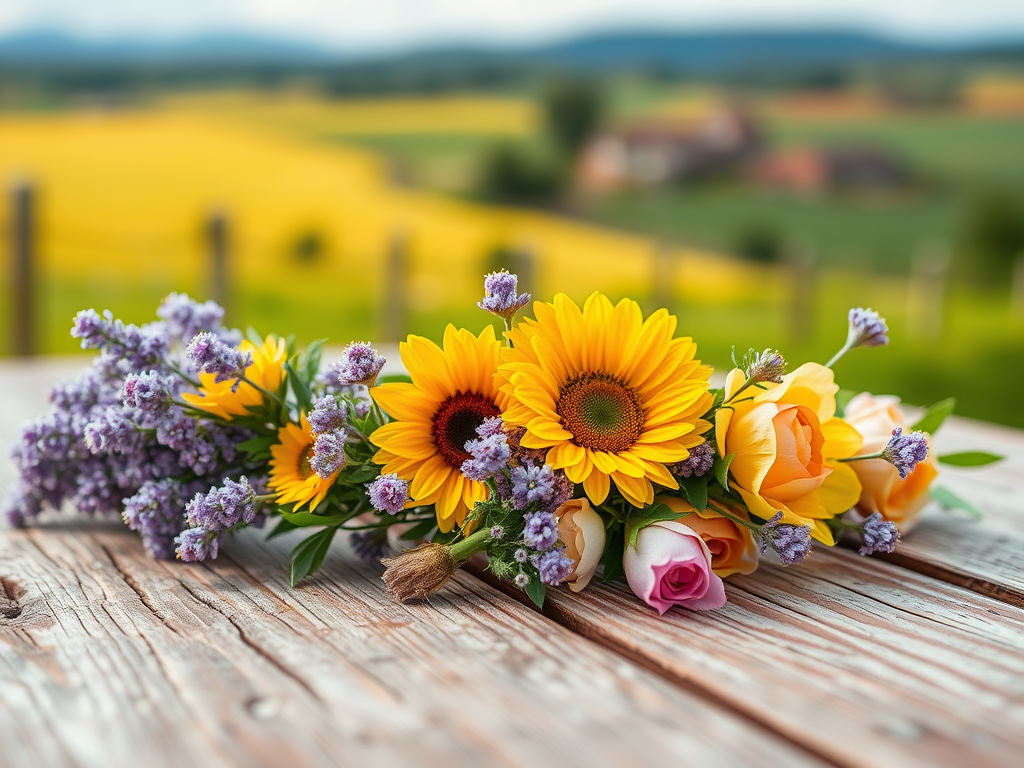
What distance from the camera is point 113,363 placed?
3.69 feet

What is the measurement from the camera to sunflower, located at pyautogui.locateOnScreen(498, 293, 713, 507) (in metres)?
0.95

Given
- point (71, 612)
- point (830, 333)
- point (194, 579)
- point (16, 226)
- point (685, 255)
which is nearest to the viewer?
point (71, 612)

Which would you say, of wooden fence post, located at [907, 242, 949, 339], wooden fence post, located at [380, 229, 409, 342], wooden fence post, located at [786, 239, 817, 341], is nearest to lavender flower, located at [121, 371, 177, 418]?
wooden fence post, located at [380, 229, 409, 342]

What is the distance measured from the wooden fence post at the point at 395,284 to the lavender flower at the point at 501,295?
7038 millimetres

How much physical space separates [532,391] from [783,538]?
0.28 meters

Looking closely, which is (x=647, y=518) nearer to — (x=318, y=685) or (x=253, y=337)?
(x=318, y=685)

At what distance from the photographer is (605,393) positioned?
1002 millimetres

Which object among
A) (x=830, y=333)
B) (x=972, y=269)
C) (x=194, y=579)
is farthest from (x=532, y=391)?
(x=972, y=269)

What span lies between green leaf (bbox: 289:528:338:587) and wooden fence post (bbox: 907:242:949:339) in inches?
418

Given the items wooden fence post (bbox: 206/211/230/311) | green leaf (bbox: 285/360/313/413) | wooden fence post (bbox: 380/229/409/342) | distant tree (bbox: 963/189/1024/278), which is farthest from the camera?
distant tree (bbox: 963/189/1024/278)

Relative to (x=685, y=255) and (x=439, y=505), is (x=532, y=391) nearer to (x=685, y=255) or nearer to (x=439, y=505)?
(x=439, y=505)

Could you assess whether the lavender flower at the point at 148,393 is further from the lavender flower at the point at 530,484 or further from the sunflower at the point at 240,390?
the lavender flower at the point at 530,484

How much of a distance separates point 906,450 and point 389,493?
52 cm

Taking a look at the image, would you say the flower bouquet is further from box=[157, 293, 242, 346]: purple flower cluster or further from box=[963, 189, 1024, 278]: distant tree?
box=[963, 189, 1024, 278]: distant tree
